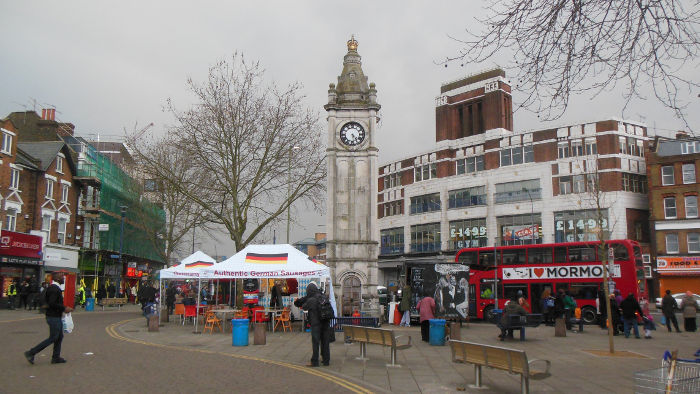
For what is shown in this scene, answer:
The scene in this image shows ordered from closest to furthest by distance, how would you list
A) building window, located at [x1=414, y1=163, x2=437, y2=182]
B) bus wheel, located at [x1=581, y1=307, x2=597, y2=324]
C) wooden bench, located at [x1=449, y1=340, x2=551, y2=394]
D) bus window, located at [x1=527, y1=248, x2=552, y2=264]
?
wooden bench, located at [x1=449, y1=340, x2=551, y2=394], bus wheel, located at [x1=581, y1=307, x2=597, y2=324], bus window, located at [x1=527, y1=248, x2=552, y2=264], building window, located at [x1=414, y1=163, x2=437, y2=182]

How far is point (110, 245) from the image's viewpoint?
51062 mm

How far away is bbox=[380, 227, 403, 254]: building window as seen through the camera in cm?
6831

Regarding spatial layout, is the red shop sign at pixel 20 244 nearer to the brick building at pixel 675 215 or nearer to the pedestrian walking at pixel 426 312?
the pedestrian walking at pixel 426 312

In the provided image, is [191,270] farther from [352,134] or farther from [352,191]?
[352,134]

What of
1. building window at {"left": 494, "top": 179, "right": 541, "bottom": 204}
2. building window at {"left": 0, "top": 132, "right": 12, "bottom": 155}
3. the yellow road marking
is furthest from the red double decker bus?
building window at {"left": 0, "top": 132, "right": 12, "bottom": 155}

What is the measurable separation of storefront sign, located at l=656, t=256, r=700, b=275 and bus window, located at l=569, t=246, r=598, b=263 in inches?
985

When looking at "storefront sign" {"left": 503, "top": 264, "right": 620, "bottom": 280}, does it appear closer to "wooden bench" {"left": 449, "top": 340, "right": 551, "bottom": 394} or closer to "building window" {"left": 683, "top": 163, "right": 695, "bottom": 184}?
"wooden bench" {"left": 449, "top": 340, "right": 551, "bottom": 394}

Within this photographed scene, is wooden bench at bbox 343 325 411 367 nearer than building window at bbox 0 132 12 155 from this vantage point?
Yes

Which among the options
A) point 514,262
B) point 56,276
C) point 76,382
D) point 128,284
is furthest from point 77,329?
point 128,284

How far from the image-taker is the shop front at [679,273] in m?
45.2

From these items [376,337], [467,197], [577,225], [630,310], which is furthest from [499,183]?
[376,337]

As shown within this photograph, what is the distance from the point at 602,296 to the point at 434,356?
14.8 meters

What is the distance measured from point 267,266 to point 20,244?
72.7 feet

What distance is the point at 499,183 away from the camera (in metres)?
57.2
